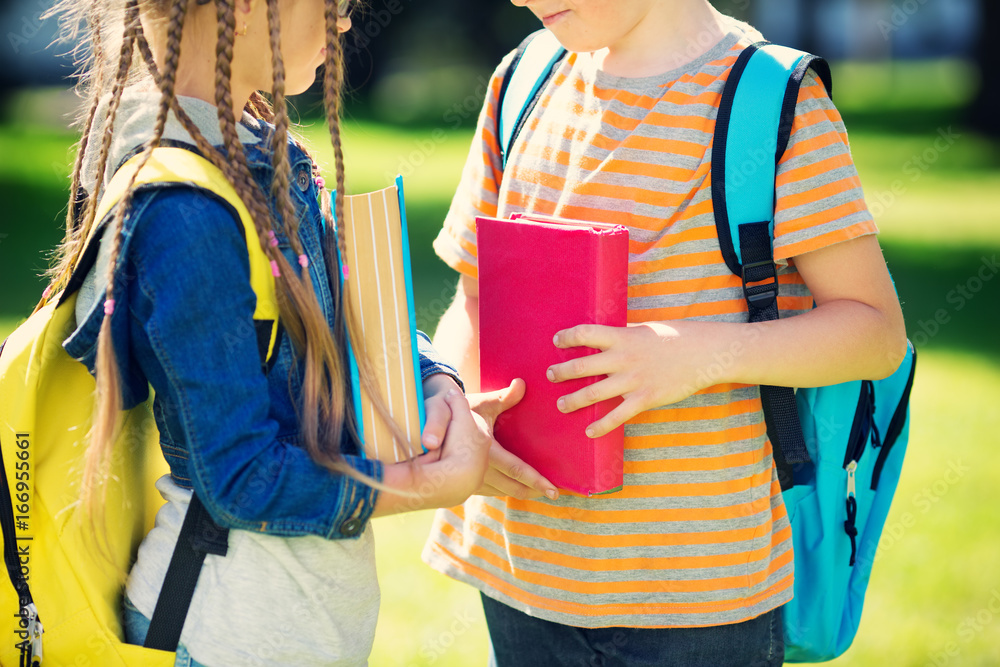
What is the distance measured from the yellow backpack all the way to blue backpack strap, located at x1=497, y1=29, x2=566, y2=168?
745mm

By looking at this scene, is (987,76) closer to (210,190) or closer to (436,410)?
(436,410)

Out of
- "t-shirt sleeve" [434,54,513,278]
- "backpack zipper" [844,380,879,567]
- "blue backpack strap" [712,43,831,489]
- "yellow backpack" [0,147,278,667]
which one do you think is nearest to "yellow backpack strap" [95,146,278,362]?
"yellow backpack" [0,147,278,667]

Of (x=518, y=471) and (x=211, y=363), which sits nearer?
(x=211, y=363)

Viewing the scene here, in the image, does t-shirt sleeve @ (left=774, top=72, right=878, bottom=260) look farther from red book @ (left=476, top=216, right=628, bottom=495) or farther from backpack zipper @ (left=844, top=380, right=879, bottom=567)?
backpack zipper @ (left=844, top=380, right=879, bottom=567)

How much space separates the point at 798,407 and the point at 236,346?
1106 mm

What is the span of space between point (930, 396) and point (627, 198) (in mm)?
4516

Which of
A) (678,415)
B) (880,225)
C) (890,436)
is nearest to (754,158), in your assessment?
(678,415)

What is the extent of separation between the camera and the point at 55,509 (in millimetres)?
1396

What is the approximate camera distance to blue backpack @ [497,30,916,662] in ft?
5.22

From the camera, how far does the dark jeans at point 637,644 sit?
5.56ft

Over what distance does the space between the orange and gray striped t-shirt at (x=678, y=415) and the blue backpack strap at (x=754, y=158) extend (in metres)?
0.02

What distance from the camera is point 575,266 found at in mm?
1529

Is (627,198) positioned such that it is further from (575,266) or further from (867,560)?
(867,560)

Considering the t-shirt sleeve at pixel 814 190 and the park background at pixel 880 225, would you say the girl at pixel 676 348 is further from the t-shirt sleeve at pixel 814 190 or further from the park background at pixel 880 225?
the park background at pixel 880 225
